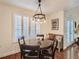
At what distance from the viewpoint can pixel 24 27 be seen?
247 inches

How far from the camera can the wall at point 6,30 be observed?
194 inches

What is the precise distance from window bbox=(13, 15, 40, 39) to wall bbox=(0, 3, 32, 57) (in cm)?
35

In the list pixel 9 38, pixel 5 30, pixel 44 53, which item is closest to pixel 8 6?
pixel 5 30

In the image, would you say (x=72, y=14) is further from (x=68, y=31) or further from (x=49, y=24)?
(x=49, y=24)

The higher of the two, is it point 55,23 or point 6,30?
point 55,23

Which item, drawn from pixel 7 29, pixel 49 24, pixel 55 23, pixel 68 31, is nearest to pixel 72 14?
pixel 68 31

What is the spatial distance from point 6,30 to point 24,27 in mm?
1311

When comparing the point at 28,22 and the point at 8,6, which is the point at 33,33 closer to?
the point at 28,22

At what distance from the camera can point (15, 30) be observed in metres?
5.68

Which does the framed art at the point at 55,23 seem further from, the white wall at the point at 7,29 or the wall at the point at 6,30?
the wall at the point at 6,30

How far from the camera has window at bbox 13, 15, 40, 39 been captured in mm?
5773

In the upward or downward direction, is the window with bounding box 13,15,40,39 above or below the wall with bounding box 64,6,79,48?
below

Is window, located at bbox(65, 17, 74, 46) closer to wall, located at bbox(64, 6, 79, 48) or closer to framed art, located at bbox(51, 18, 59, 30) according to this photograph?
wall, located at bbox(64, 6, 79, 48)

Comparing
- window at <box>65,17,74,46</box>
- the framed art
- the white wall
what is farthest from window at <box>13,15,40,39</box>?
window at <box>65,17,74,46</box>
